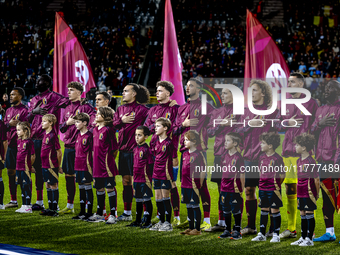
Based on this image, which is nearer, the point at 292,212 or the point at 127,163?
the point at 292,212

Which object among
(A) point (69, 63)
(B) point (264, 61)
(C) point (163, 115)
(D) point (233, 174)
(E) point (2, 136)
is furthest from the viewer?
(A) point (69, 63)

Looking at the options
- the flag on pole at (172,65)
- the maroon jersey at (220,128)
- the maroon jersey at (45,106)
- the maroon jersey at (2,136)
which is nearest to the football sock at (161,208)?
the maroon jersey at (220,128)

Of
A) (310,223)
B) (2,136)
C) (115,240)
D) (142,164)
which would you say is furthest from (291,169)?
(2,136)

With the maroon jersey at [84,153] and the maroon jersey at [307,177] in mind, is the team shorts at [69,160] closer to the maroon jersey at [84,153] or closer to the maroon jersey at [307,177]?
the maroon jersey at [84,153]

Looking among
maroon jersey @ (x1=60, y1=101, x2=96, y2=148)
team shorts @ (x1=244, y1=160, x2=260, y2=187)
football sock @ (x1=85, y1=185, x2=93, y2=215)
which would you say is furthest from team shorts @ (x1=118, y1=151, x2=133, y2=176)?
team shorts @ (x1=244, y1=160, x2=260, y2=187)

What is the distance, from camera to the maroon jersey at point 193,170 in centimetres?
680

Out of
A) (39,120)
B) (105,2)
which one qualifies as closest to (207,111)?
(39,120)

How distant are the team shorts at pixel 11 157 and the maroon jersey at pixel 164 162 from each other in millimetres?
3032

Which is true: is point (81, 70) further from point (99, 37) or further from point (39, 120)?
point (99, 37)

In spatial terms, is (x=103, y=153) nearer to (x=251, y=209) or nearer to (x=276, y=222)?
(x=251, y=209)

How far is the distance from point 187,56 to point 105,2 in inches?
319

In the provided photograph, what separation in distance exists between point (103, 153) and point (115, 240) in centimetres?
147

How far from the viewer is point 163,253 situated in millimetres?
5926

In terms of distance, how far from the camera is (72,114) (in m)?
8.08
